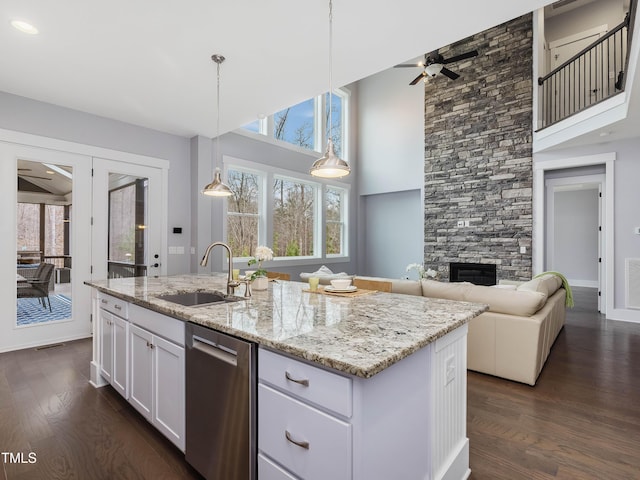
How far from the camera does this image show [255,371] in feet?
4.48

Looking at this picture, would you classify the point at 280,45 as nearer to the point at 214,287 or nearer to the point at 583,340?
the point at 214,287

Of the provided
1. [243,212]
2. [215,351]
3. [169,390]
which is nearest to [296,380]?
[215,351]

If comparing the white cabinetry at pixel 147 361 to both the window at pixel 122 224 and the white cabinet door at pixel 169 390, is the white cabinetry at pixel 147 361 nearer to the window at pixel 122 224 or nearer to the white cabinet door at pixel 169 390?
the white cabinet door at pixel 169 390

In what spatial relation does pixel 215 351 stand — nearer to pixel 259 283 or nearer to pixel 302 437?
pixel 302 437

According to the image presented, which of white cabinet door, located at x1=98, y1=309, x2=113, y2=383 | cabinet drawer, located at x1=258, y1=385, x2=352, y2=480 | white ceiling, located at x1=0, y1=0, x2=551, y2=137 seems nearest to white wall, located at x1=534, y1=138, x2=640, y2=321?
white ceiling, located at x1=0, y1=0, x2=551, y2=137

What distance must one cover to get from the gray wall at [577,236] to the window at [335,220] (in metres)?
5.32

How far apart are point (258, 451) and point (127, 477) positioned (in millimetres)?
937

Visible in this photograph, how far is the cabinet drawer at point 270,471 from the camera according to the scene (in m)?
1.27

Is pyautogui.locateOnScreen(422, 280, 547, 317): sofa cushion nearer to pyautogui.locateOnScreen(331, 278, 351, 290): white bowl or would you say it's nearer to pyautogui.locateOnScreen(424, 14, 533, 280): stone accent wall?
pyautogui.locateOnScreen(331, 278, 351, 290): white bowl

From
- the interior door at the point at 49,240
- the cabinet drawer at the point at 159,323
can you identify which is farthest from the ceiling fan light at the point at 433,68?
the cabinet drawer at the point at 159,323

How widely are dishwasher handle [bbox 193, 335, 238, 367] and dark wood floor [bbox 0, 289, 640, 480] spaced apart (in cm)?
76

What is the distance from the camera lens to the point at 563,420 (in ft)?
7.52

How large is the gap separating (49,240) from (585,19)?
383 inches

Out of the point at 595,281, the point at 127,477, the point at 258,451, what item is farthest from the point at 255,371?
the point at 595,281
